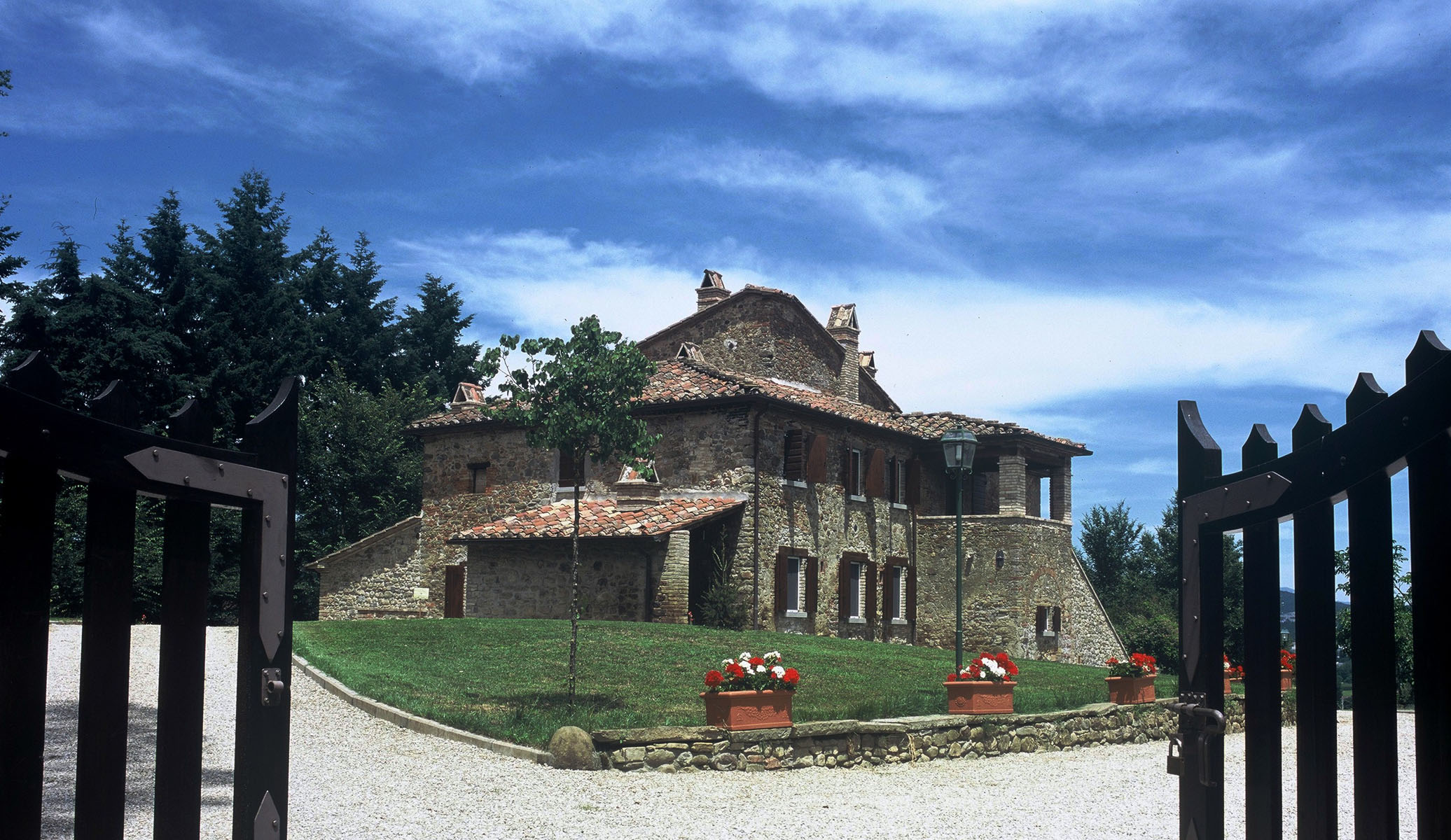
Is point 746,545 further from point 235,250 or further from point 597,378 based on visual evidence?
point 235,250

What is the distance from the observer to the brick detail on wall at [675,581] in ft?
82.4

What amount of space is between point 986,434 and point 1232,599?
1109cm

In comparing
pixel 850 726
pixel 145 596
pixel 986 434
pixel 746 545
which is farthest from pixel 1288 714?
pixel 145 596

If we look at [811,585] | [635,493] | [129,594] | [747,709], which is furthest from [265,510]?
[811,585]

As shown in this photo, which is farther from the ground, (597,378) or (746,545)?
(597,378)

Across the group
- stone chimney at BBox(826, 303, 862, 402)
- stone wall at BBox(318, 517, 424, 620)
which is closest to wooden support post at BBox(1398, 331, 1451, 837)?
stone wall at BBox(318, 517, 424, 620)

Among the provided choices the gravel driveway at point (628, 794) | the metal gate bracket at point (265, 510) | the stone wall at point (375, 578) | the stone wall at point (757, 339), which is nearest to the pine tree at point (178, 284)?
the stone wall at point (375, 578)

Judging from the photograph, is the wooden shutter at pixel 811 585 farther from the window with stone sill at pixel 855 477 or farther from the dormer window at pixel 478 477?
the dormer window at pixel 478 477

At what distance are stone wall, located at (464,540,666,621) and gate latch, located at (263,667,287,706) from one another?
22293 millimetres

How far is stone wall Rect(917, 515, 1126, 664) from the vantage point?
1209 inches

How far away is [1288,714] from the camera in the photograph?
696 inches

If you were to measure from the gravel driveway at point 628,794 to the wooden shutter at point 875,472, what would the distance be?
16.2m

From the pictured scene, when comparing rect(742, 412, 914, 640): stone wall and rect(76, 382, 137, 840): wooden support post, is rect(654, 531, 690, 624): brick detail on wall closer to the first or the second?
rect(742, 412, 914, 640): stone wall

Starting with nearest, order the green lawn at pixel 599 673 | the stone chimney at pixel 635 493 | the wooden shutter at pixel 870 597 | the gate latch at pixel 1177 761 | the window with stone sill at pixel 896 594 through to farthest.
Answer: the gate latch at pixel 1177 761 < the green lawn at pixel 599 673 < the stone chimney at pixel 635 493 < the wooden shutter at pixel 870 597 < the window with stone sill at pixel 896 594
